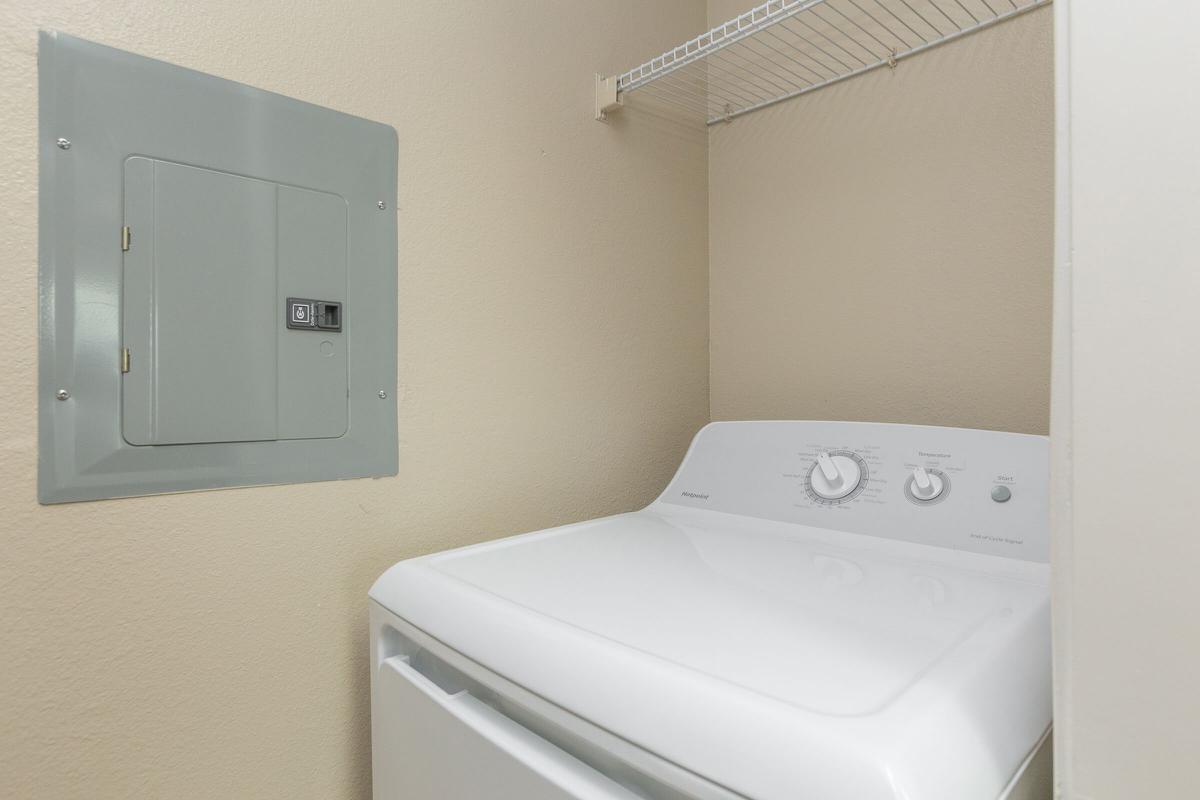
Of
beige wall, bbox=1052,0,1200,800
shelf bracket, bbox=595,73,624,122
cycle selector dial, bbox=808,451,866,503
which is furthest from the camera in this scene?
shelf bracket, bbox=595,73,624,122

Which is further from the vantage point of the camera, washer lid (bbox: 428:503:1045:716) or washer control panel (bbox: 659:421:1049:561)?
washer control panel (bbox: 659:421:1049:561)

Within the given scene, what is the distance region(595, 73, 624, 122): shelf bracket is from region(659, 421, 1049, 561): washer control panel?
22.9 inches

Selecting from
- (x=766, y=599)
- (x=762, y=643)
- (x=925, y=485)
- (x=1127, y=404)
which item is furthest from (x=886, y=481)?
(x=1127, y=404)

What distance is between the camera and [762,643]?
51 centimetres

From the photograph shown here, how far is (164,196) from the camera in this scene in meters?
0.69

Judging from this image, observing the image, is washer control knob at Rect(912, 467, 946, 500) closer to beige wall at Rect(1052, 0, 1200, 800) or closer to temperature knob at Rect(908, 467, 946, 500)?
temperature knob at Rect(908, 467, 946, 500)

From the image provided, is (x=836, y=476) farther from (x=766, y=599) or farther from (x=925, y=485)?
(x=766, y=599)

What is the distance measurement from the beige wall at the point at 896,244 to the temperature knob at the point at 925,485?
22cm

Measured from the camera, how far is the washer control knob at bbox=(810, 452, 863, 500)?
2.97 feet

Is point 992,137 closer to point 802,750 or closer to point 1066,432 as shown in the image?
point 1066,432

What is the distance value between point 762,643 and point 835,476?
46 centimetres

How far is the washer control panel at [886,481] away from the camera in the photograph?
775 mm

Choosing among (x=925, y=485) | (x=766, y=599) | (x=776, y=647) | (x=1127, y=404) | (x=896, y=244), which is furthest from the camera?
(x=896, y=244)

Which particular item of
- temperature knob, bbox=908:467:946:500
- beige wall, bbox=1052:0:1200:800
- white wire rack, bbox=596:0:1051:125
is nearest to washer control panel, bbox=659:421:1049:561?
temperature knob, bbox=908:467:946:500
